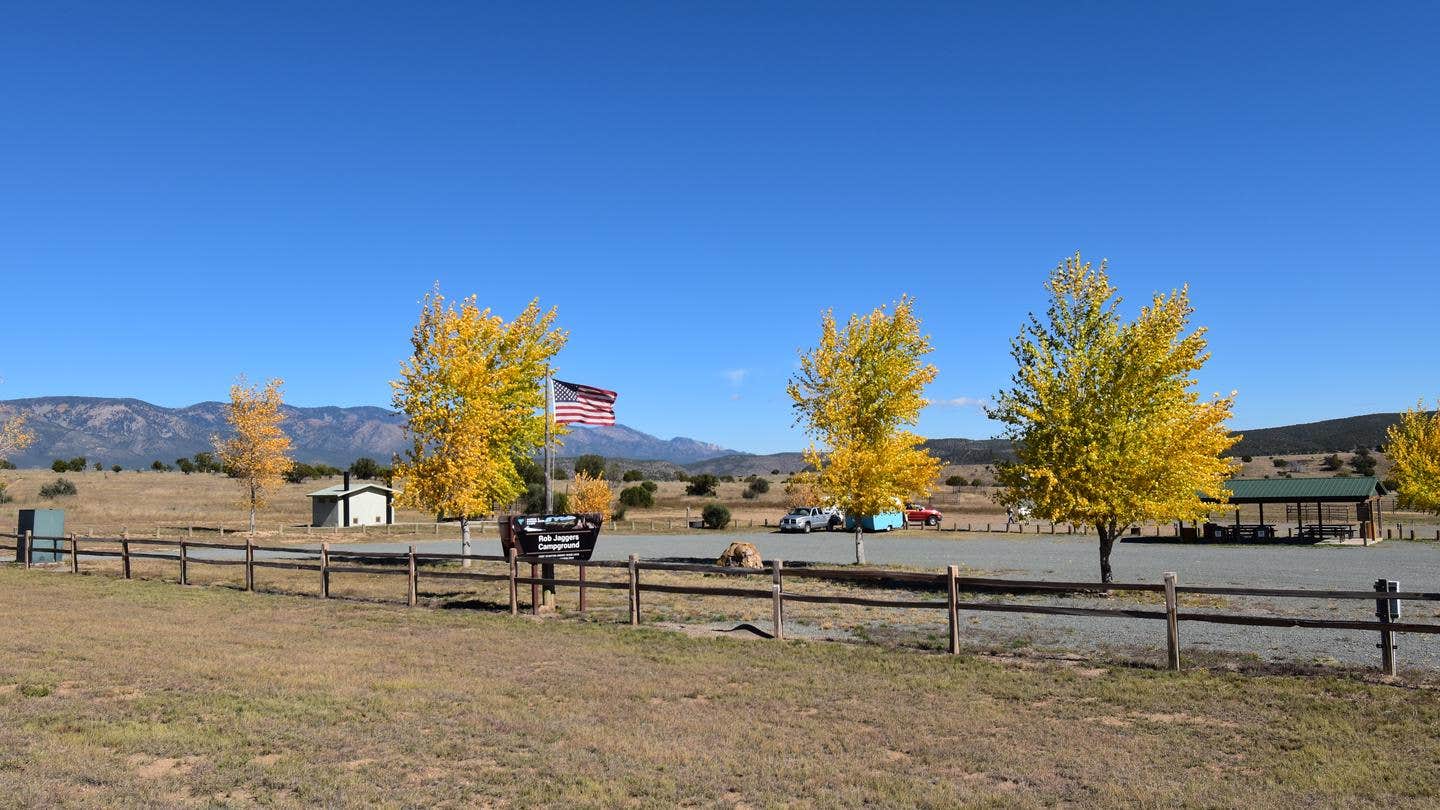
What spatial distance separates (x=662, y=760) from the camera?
8.39 meters

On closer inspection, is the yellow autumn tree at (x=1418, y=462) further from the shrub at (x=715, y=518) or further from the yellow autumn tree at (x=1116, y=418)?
the shrub at (x=715, y=518)

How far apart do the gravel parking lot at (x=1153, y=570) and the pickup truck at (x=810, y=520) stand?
101 inches

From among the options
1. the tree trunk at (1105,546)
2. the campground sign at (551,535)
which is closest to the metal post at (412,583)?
the campground sign at (551,535)

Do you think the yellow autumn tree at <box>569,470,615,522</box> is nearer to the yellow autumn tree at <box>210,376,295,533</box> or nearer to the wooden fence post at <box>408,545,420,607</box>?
the yellow autumn tree at <box>210,376,295,533</box>

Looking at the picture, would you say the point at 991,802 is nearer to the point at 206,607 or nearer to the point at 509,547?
the point at 509,547

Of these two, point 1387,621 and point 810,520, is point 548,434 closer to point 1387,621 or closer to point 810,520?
point 1387,621

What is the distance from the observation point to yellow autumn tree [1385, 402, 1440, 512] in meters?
44.8

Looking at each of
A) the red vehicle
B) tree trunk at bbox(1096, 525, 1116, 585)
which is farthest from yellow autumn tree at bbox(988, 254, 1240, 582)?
the red vehicle

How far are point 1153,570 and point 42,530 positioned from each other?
35.1 m

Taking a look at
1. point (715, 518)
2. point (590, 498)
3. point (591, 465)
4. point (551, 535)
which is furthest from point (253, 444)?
point (591, 465)

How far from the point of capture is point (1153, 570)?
1214 inches

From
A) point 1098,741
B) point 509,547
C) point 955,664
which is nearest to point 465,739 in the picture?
point 1098,741

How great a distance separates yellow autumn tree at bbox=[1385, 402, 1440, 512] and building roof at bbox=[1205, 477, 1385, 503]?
1.45 m

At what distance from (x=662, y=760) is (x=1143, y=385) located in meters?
18.2
